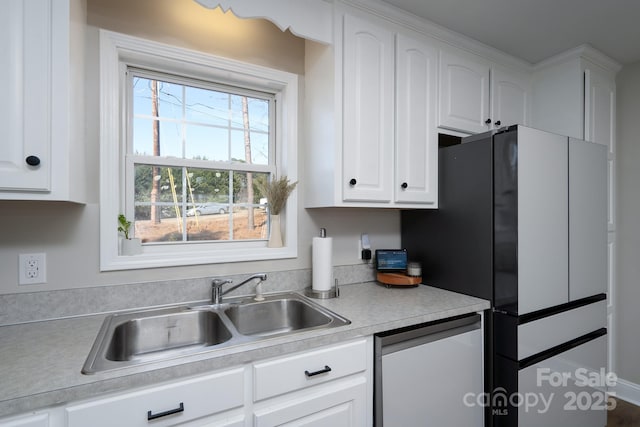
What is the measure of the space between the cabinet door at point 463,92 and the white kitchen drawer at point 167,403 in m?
1.72

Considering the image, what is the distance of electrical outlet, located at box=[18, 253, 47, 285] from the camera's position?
4.12 ft

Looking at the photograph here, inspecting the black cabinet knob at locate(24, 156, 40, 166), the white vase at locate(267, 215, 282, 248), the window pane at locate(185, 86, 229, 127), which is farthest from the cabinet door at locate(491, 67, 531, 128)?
the black cabinet knob at locate(24, 156, 40, 166)

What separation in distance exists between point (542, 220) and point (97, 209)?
209 cm

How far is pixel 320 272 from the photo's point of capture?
5.48 ft

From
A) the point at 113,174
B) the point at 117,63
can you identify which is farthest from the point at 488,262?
the point at 117,63

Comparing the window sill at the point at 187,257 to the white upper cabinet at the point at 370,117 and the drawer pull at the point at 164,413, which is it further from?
the drawer pull at the point at 164,413

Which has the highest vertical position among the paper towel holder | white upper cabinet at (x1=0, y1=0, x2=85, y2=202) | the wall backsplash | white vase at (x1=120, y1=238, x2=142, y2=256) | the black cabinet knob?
white upper cabinet at (x1=0, y1=0, x2=85, y2=202)

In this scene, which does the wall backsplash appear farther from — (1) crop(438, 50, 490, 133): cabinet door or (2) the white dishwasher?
(1) crop(438, 50, 490, 133): cabinet door

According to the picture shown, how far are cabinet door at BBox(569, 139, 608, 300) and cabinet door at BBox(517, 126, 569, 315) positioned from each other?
7cm

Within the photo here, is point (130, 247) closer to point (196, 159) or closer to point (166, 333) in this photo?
point (166, 333)

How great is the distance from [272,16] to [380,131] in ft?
2.47

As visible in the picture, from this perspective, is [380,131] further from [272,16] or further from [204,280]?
[204,280]

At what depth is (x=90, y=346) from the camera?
3.44 ft

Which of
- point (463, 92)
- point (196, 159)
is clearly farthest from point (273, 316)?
point (463, 92)
